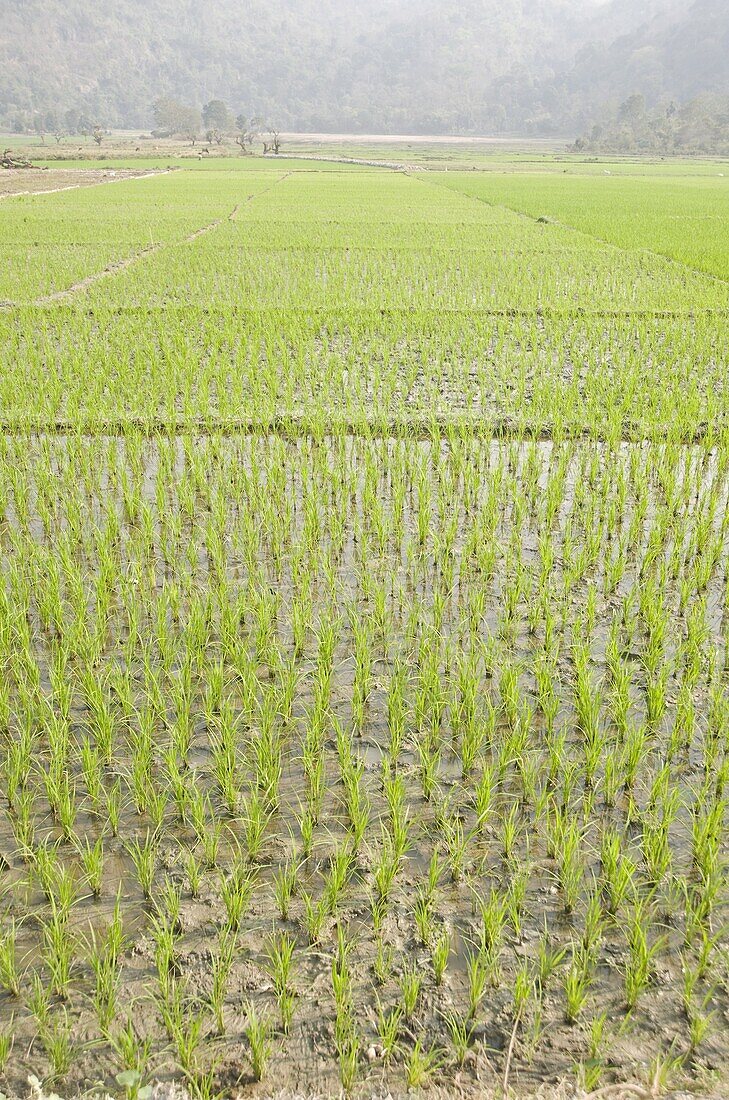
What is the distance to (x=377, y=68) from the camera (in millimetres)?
165125

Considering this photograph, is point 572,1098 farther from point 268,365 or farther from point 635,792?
point 268,365

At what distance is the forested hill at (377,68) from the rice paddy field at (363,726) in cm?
11620

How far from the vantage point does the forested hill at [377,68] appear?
11519cm

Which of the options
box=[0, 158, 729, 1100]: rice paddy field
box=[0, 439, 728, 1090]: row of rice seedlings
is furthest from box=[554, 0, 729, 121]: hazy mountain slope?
box=[0, 439, 728, 1090]: row of rice seedlings

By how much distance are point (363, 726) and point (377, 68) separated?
189 m

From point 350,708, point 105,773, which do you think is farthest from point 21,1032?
point 350,708

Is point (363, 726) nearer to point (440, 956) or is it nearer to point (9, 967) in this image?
point (440, 956)

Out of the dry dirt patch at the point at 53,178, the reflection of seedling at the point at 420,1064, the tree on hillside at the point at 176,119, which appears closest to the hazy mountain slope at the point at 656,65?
the tree on hillside at the point at 176,119

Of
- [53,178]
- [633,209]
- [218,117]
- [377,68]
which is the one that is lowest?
[633,209]

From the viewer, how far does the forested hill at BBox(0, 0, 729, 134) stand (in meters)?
115

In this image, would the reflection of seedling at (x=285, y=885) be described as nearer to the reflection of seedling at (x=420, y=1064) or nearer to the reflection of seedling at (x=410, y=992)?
the reflection of seedling at (x=410, y=992)

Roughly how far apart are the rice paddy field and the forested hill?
11620 centimetres

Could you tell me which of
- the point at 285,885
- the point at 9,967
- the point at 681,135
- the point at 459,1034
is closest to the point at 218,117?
the point at 681,135

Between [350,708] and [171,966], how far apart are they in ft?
3.47
